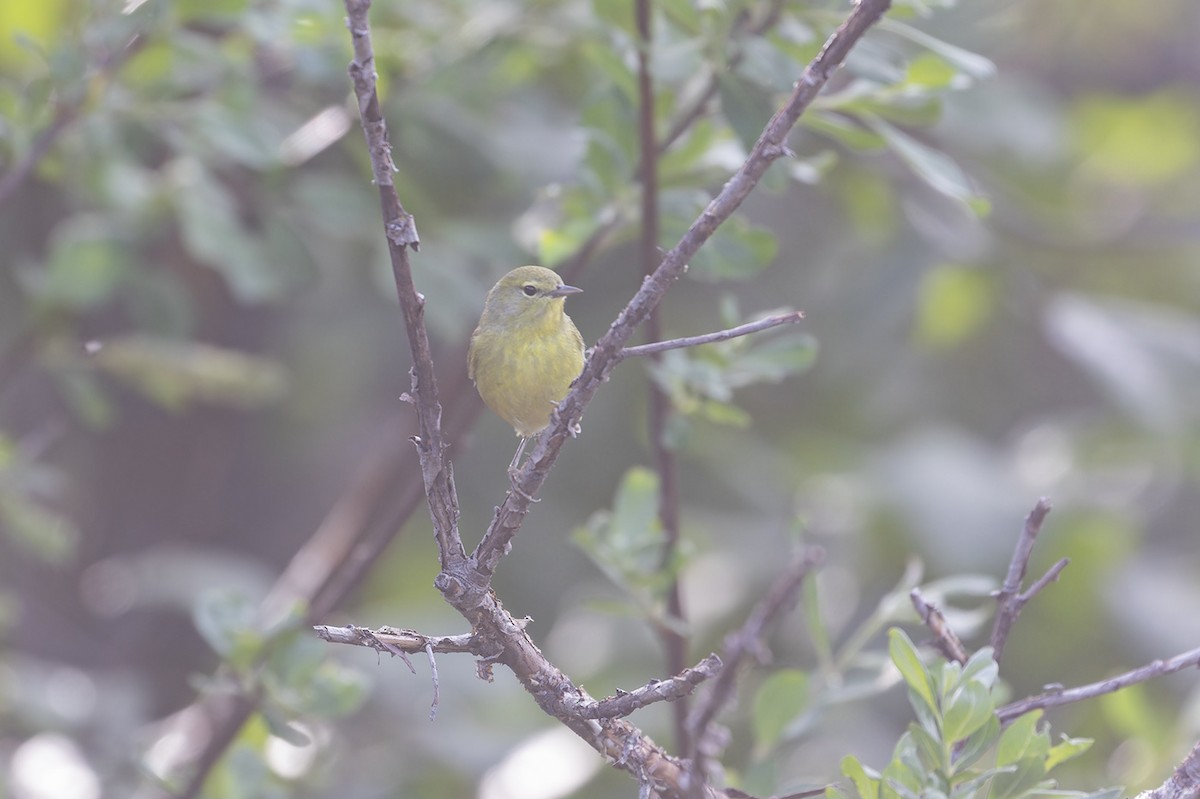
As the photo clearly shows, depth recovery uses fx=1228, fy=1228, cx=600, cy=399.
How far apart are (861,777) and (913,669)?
0.16 m

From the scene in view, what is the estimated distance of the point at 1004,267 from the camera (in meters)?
4.24

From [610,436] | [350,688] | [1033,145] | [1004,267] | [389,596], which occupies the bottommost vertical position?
[350,688]

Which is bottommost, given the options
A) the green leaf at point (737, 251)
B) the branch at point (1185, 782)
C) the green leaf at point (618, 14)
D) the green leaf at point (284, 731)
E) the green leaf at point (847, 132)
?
the branch at point (1185, 782)

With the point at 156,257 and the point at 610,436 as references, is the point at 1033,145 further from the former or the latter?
the point at 156,257

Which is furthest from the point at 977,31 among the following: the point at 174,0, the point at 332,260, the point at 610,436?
the point at 174,0

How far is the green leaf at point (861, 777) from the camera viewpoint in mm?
1542

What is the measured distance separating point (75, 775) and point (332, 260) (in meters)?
1.86

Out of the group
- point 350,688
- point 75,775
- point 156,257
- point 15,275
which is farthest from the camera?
point 156,257

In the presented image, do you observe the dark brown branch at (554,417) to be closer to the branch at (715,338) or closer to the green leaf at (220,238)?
the branch at (715,338)

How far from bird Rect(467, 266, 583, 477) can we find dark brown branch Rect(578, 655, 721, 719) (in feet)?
1.89

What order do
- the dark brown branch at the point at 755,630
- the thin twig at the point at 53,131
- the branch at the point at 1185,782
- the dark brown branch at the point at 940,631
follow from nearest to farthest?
the dark brown branch at the point at 755,630 → the branch at the point at 1185,782 → the dark brown branch at the point at 940,631 → the thin twig at the point at 53,131

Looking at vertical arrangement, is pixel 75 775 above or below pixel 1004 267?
below

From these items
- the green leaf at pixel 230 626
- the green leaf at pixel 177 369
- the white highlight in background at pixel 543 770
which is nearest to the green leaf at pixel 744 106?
the green leaf at pixel 230 626

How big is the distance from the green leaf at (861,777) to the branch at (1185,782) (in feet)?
1.07
